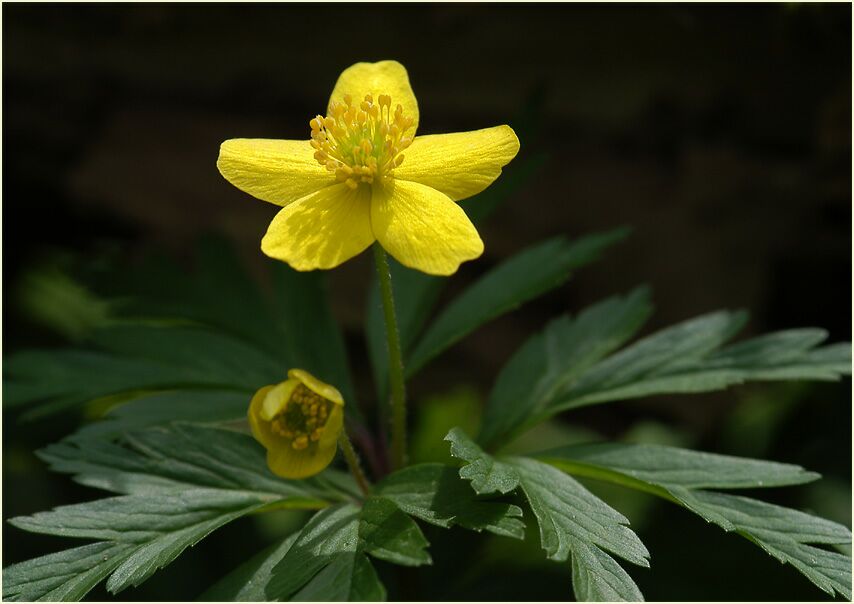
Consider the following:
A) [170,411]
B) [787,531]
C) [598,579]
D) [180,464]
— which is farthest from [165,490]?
[787,531]

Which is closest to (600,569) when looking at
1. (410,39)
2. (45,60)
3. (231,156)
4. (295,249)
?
(295,249)

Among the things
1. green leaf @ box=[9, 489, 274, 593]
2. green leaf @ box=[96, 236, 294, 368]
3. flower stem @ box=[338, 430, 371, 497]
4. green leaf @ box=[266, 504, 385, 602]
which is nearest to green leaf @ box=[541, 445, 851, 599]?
flower stem @ box=[338, 430, 371, 497]

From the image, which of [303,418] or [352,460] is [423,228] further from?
[352,460]

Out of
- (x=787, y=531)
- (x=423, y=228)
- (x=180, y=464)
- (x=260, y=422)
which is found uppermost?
(x=423, y=228)

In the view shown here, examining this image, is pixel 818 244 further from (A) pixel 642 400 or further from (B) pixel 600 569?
(B) pixel 600 569

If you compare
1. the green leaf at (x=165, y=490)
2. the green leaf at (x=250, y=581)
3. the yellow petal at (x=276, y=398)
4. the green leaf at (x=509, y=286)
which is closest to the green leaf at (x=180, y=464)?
the green leaf at (x=165, y=490)

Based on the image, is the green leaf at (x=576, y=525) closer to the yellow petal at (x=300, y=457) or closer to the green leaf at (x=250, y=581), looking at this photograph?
the yellow petal at (x=300, y=457)

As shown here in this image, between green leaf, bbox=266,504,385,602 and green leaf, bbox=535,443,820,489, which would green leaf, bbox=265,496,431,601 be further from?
green leaf, bbox=535,443,820,489
